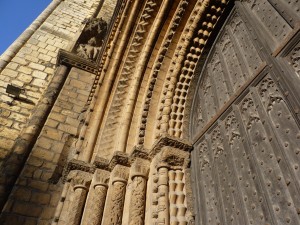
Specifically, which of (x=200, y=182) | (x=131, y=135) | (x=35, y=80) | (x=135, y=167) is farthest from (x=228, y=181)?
(x=35, y=80)

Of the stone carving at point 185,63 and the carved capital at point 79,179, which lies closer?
the carved capital at point 79,179

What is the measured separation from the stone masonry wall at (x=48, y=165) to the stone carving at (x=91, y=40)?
3.49ft

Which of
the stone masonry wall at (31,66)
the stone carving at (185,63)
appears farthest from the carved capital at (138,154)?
the stone masonry wall at (31,66)

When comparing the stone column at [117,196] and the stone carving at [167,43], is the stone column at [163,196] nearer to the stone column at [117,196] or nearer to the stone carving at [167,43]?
the stone column at [117,196]

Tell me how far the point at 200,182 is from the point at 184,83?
1505 mm

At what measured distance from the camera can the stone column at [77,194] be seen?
8.38 feet

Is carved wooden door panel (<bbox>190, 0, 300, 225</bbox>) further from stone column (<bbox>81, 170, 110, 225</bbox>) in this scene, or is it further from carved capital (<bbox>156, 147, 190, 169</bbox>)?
stone column (<bbox>81, 170, 110, 225</bbox>)

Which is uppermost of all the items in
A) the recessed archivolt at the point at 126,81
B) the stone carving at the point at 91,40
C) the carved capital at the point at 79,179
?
the stone carving at the point at 91,40

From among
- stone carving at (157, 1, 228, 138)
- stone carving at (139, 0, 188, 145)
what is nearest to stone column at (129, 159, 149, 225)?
stone carving at (157, 1, 228, 138)

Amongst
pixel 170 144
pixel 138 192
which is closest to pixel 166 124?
pixel 170 144

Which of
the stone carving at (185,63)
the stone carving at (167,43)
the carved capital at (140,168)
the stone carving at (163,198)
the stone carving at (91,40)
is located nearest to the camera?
the stone carving at (163,198)

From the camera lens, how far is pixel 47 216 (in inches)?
113

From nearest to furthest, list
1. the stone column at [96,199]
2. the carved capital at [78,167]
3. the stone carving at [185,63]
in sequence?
the stone column at [96,199] < the carved capital at [78,167] < the stone carving at [185,63]

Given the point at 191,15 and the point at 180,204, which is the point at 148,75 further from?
the point at 180,204
